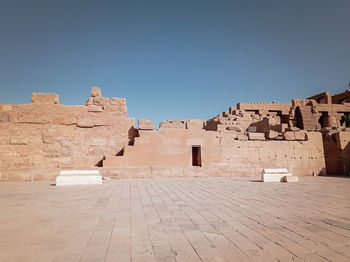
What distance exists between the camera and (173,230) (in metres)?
2.70

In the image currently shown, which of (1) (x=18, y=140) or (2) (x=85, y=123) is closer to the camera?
(1) (x=18, y=140)

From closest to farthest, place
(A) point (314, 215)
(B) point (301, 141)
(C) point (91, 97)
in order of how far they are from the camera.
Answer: (A) point (314, 215) < (C) point (91, 97) < (B) point (301, 141)

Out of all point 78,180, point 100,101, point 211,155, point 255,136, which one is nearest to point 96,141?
point 100,101

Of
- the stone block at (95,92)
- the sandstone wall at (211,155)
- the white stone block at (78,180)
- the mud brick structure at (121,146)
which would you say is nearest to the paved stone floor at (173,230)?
the white stone block at (78,180)

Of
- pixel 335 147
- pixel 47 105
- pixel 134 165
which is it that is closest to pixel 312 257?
pixel 134 165

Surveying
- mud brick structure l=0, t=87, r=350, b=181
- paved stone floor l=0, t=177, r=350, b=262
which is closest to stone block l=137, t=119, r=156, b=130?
mud brick structure l=0, t=87, r=350, b=181

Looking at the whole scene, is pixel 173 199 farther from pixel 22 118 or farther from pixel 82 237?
pixel 22 118

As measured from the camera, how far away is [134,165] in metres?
9.48

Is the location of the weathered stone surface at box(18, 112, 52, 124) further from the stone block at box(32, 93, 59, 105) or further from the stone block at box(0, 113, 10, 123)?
the stone block at box(32, 93, 59, 105)

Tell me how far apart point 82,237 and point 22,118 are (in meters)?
9.28

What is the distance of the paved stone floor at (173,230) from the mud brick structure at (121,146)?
205 inches

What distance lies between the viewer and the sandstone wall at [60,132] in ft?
30.7

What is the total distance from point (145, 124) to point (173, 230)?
26.3 ft

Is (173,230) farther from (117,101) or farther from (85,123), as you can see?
(117,101)
